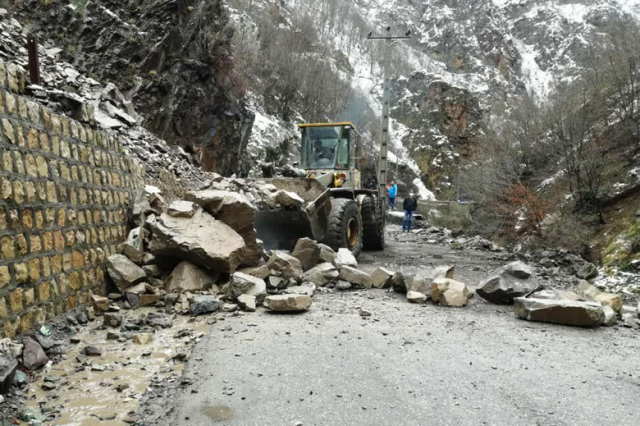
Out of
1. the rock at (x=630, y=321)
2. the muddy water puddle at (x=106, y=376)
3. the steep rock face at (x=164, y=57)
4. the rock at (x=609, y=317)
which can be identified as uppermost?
the steep rock face at (x=164, y=57)

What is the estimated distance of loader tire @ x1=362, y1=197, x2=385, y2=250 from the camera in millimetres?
9507

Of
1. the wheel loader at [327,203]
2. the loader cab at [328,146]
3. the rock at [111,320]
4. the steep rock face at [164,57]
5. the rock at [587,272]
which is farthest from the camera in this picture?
the steep rock face at [164,57]

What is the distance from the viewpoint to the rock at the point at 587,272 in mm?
6418

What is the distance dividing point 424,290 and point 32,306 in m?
4.01

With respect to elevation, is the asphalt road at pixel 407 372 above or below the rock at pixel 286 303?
below

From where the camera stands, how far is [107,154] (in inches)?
185

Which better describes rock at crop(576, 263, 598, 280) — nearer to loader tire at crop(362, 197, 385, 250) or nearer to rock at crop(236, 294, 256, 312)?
loader tire at crop(362, 197, 385, 250)

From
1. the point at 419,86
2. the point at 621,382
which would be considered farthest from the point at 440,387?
the point at 419,86

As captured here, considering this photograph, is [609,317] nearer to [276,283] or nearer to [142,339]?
[276,283]

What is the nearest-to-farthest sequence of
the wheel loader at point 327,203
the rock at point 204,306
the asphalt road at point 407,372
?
the asphalt road at point 407,372 < the rock at point 204,306 < the wheel loader at point 327,203

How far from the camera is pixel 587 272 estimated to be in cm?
648

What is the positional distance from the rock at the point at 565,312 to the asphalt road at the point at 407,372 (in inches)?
3.9

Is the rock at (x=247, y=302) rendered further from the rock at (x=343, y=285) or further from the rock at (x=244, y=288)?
the rock at (x=343, y=285)

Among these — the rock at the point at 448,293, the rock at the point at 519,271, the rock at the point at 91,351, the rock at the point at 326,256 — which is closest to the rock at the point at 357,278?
the rock at the point at 326,256
